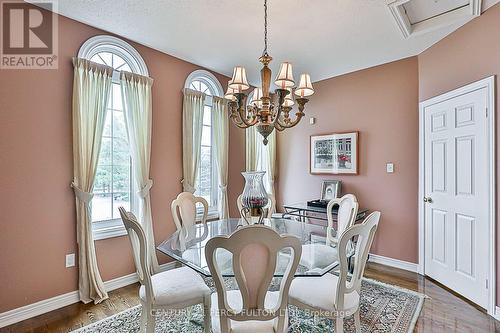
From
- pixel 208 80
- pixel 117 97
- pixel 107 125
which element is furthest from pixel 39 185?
pixel 208 80

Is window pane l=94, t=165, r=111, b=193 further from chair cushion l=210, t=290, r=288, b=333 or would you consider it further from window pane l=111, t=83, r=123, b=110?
chair cushion l=210, t=290, r=288, b=333

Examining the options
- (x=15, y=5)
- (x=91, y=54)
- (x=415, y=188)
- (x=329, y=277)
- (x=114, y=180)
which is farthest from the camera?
(x=415, y=188)

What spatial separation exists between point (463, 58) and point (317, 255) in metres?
2.59

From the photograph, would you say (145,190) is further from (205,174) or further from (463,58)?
(463,58)

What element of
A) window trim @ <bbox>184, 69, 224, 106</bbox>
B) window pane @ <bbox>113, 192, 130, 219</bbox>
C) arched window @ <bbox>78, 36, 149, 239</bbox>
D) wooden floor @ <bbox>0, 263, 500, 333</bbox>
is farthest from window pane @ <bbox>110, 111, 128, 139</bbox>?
wooden floor @ <bbox>0, 263, 500, 333</bbox>

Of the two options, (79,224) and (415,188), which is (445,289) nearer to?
(415,188)

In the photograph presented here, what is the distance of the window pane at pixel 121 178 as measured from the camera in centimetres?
309

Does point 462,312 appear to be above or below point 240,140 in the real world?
below

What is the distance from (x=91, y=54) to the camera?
284 centimetres

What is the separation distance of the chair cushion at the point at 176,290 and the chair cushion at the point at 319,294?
0.66 meters

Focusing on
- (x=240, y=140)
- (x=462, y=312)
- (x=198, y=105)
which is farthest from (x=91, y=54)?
(x=462, y=312)

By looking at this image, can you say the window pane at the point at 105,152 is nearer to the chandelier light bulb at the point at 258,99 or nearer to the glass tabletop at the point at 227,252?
the glass tabletop at the point at 227,252

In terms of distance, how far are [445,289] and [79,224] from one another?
3921mm

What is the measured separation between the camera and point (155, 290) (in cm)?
191
